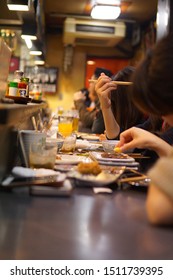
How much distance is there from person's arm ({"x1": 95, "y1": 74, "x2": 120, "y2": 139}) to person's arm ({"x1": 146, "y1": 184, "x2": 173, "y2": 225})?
1714 mm

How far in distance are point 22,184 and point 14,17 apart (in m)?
4.63

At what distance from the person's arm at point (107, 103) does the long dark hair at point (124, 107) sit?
0.12m

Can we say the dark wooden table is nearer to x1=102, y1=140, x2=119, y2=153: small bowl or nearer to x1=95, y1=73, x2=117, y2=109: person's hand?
x1=102, y1=140, x2=119, y2=153: small bowl

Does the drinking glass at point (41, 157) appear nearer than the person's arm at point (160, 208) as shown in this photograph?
No

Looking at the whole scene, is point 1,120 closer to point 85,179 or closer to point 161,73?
point 85,179

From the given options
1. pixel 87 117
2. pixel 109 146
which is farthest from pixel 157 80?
pixel 87 117

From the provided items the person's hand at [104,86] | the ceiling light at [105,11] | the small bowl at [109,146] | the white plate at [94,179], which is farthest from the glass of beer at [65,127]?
the ceiling light at [105,11]

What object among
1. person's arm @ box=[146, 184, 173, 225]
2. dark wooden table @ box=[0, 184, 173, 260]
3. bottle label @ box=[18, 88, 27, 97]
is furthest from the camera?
bottle label @ box=[18, 88, 27, 97]

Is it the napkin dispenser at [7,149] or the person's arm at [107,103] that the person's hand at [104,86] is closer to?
the person's arm at [107,103]

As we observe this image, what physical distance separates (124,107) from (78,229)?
221 centimetres

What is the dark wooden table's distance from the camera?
0.79m

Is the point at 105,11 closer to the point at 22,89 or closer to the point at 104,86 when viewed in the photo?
the point at 104,86

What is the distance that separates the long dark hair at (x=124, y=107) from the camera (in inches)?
118

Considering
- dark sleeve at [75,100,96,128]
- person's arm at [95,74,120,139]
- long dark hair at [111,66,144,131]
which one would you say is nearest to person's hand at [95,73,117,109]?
person's arm at [95,74,120,139]
